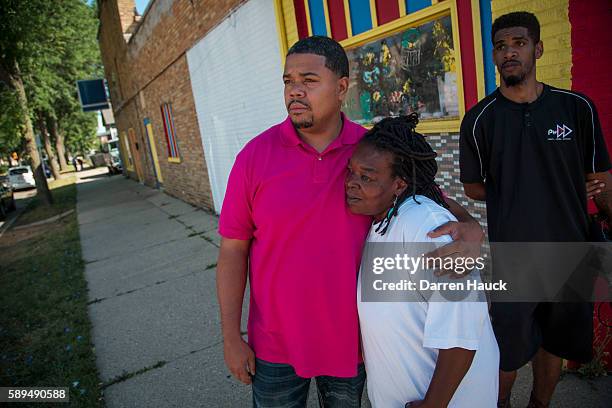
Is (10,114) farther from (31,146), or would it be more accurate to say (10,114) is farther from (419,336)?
(419,336)

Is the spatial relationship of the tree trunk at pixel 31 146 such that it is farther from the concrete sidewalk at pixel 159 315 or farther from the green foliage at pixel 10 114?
the concrete sidewalk at pixel 159 315

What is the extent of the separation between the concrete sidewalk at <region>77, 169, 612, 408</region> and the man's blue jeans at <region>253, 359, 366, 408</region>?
111cm

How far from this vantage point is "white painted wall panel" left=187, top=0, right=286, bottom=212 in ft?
18.8

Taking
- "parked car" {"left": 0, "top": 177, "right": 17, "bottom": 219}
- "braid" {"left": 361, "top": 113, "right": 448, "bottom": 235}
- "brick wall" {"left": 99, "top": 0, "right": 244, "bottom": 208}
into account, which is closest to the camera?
"braid" {"left": 361, "top": 113, "right": 448, "bottom": 235}

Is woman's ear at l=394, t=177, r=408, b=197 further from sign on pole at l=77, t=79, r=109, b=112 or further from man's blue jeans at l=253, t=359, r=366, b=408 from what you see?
sign on pole at l=77, t=79, r=109, b=112

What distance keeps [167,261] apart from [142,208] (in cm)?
618

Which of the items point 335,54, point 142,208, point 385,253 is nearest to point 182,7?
point 142,208

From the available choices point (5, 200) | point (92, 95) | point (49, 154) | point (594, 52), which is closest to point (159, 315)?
point (594, 52)

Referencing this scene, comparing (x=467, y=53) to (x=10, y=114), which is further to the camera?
(x=10, y=114)

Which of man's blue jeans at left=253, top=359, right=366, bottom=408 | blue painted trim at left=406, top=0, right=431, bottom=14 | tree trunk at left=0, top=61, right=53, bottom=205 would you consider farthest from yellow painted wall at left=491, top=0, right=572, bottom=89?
tree trunk at left=0, top=61, right=53, bottom=205

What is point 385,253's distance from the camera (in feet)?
4.67

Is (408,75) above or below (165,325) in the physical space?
above

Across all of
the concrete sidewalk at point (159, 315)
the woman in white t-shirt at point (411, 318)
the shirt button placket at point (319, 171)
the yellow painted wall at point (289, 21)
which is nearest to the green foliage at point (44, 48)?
the concrete sidewalk at point (159, 315)

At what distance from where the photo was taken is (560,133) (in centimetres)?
192
